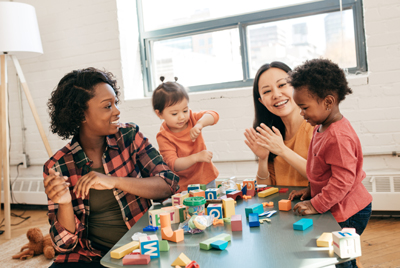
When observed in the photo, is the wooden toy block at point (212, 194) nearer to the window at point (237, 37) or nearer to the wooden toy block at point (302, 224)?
the wooden toy block at point (302, 224)

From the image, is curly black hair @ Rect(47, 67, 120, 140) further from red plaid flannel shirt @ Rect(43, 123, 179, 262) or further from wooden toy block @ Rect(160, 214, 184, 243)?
wooden toy block @ Rect(160, 214, 184, 243)

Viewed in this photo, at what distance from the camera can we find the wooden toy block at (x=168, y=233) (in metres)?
0.96

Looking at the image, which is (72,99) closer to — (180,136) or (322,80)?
(180,136)

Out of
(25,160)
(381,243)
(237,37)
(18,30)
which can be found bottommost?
(381,243)

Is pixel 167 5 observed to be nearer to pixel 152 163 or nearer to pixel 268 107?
pixel 268 107

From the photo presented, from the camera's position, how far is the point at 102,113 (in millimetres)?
1434

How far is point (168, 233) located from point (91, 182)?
38cm

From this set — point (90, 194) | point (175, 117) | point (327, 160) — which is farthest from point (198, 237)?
point (175, 117)

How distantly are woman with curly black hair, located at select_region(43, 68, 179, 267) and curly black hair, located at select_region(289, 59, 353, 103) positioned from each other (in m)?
0.66

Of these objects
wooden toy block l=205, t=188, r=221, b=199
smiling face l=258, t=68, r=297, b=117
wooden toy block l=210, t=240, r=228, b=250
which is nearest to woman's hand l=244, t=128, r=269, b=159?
smiling face l=258, t=68, r=297, b=117

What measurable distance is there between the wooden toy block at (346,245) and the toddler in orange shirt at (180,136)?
1140mm

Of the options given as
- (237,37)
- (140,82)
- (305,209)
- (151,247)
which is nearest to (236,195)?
(305,209)

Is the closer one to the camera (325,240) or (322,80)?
(325,240)

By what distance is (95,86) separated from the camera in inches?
57.7
